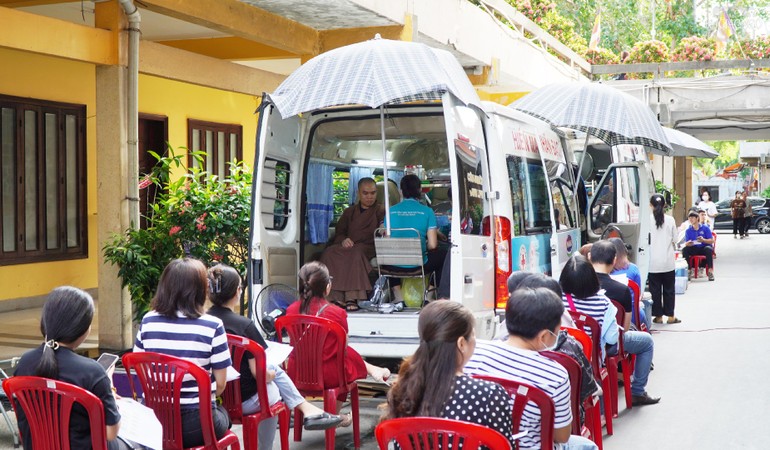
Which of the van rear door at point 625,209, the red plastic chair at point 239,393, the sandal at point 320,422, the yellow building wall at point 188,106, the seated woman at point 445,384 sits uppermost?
the yellow building wall at point 188,106

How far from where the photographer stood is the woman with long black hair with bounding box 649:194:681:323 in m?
11.4

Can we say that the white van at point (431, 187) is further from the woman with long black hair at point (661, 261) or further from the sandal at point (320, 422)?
the woman with long black hair at point (661, 261)

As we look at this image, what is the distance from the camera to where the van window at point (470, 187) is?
672cm

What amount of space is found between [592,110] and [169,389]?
6059 mm

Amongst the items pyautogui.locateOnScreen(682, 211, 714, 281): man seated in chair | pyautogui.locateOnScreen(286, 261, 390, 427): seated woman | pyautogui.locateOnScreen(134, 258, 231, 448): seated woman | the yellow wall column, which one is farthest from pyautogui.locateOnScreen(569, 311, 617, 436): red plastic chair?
pyautogui.locateOnScreen(682, 211, 714, 281): man seated in chair

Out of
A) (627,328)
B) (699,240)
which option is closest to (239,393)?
(627,328)

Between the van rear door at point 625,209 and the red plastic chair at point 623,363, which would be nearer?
the red plastic chair at point 623,363

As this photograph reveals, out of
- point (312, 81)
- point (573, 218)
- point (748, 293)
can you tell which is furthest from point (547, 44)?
point (312, 81)

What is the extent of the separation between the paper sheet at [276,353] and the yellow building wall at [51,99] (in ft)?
21.8

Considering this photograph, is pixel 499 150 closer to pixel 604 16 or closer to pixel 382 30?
pixel 382 30

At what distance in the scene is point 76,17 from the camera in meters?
11.6

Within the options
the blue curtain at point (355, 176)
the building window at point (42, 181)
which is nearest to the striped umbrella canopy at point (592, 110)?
the blue curtain at point (355, 176)

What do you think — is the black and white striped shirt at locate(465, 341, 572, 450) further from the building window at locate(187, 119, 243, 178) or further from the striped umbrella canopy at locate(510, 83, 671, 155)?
the building window at locate(187, 119, 243, 178)

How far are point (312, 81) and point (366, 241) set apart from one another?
5.79ft
